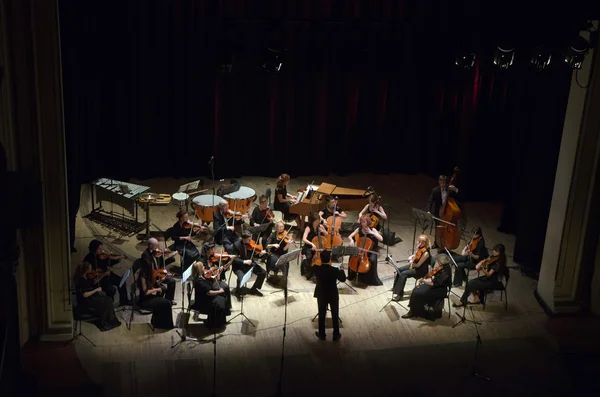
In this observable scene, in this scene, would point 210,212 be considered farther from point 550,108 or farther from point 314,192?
point 550,108

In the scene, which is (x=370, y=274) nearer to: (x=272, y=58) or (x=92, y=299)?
(x=272, y=58)

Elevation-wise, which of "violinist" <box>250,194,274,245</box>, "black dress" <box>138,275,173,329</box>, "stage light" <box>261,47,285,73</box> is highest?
"stage light" <box>261,47,285,73</box>

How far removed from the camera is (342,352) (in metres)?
9.00

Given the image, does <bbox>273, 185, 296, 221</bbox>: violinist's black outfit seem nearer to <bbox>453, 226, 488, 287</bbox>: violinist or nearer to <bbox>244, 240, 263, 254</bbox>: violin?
<bbox>244, 240, 263, 254</bbox>: violin

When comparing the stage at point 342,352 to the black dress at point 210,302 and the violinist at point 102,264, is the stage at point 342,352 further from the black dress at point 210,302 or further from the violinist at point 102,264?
the violinist at point 102,264

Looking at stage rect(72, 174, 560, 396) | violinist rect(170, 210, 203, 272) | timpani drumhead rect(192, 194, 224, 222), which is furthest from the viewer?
timpani drumhead rect(192, 194, 224, 222)

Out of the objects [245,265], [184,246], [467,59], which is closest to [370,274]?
[245,265]

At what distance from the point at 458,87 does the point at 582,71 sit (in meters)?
5.67

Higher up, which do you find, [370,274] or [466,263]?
[466,263]

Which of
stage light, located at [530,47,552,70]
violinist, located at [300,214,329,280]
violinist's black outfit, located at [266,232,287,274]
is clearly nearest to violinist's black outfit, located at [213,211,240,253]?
violinist's black outfit, located at [266,232,287,274]

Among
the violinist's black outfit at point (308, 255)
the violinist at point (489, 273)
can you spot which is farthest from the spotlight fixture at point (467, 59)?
the violinist's black outfit at point (308, 255)

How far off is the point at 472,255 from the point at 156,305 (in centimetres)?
447

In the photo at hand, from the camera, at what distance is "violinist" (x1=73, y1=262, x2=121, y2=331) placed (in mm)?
8953

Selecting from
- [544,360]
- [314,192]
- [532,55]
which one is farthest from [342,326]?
[532,55]
